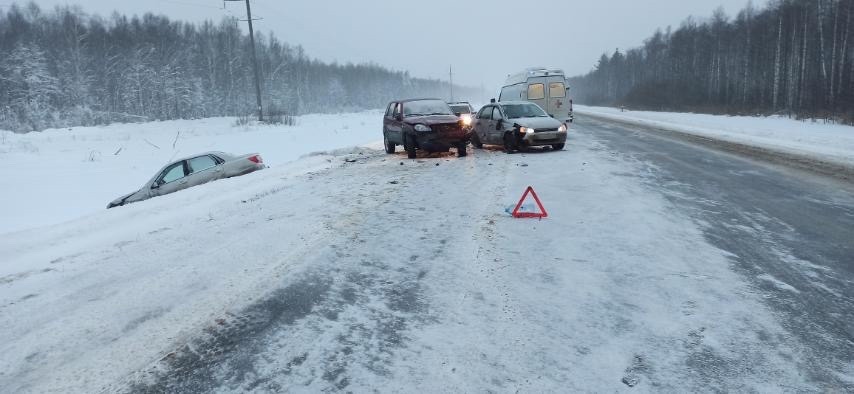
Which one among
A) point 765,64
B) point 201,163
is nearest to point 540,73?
point 201,163

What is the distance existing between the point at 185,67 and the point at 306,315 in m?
72.6

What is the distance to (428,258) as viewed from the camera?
15.9ft

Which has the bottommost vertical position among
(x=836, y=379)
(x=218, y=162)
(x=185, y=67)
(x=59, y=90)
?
(x=836, y=379)

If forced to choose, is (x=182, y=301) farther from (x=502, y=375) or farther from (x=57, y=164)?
(x=57, y=164)

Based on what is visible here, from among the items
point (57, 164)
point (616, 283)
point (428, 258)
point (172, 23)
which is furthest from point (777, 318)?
point (172, 23)

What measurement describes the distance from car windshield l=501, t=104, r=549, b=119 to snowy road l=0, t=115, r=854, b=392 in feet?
25.9

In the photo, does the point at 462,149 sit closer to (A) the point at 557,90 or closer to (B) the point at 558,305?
(B) the point at 558,305

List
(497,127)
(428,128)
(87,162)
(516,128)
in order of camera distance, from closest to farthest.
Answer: (428,128) < (516,128) < (497,127) < (87,162)

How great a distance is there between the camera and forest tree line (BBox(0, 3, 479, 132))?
5009 cm

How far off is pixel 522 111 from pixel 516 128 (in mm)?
1518

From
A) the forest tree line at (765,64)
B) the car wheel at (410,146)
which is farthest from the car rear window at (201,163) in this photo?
the forest tree line at (765,64)

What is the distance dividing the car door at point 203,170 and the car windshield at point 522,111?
8.76m

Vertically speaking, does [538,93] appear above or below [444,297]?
above

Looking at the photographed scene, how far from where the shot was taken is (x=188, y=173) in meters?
11.5
